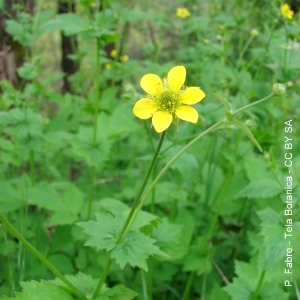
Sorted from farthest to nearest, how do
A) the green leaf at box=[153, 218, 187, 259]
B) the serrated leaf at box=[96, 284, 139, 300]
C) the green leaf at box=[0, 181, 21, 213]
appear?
the green leaf at box=[0, 181, 21, 213] → the green leaf at box=[153, 218, 187, 259] → the serrated leaf at box=[96, 284, 139, 300]

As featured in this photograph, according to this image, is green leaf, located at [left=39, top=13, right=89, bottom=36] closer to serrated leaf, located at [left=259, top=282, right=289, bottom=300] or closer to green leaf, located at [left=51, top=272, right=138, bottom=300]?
green leaf, located at [left=51, top=272, right=138, bottom=300]

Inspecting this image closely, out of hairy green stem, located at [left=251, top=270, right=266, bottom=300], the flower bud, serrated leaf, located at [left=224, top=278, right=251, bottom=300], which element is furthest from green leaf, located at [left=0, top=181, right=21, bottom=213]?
the flower bud

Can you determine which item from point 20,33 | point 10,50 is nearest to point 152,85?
point 20,33

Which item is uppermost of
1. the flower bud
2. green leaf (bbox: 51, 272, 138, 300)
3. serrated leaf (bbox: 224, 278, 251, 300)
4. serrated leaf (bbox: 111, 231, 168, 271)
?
the flower bud

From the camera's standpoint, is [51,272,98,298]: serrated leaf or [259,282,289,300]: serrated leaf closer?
[51,272,98,298]: serrated leaf

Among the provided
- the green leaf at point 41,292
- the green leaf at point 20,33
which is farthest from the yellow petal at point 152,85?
the green leaf at point 20,33

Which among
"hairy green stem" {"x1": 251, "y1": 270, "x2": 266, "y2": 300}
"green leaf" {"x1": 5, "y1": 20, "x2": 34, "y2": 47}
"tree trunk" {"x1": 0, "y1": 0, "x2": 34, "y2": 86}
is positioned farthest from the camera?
"tree trunk" {"x1": 0, "y1": 0, "x2": 34, "y2": 86}

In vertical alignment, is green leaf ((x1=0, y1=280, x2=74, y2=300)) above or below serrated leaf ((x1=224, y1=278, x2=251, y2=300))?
above

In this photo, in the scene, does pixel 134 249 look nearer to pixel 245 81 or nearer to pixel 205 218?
pixel 205 218
